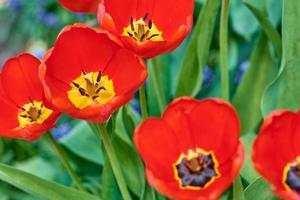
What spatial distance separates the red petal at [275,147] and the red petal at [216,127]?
0.16ft

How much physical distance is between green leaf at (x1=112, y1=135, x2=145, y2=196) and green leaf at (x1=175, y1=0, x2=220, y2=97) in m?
0.22

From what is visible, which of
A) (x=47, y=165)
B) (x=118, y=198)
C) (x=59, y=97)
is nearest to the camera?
(x=59, y=97)

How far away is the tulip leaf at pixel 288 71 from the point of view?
141 cm

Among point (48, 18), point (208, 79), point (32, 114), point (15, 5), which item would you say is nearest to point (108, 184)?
point (32, 114)

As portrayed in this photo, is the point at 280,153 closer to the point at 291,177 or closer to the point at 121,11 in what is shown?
the point at 291,177

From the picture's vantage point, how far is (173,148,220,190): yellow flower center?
1.02 m

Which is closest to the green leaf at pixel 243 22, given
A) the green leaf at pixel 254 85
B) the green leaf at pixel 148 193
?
the green leaf at pixel 254 85

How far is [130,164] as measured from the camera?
5.03ft

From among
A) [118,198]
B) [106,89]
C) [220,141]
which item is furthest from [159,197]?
[220,141]

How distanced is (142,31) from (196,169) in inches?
11.3

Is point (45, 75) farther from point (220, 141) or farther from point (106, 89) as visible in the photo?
point (220, 141)

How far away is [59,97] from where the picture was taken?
3.64ft

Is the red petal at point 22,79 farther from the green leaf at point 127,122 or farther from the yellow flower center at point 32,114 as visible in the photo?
the green leaf at point 127,122

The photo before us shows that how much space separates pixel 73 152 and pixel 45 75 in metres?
0.70
